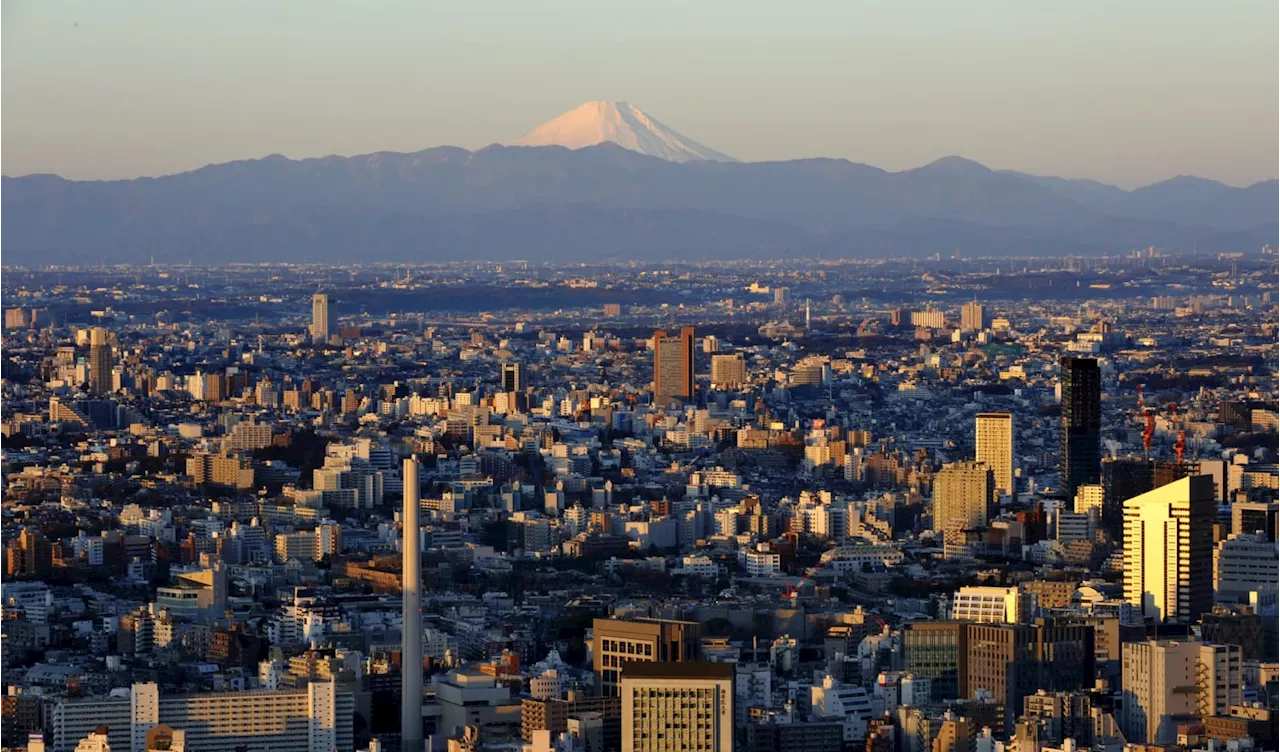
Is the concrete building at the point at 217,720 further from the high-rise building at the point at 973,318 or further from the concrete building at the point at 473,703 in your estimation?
the high-rise building at the point at 973,318

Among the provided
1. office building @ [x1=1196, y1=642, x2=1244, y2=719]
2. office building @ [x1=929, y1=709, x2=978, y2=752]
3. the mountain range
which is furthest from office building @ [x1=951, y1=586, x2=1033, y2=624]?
the mountain range

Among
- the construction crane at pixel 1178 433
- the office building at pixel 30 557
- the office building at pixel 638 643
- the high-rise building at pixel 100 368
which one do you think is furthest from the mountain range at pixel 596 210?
the office building at pixel 638 643

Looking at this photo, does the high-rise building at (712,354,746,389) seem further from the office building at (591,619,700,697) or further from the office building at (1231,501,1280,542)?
the office building at (591,619,700,697)

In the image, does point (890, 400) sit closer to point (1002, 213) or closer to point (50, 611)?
point (50, 611)

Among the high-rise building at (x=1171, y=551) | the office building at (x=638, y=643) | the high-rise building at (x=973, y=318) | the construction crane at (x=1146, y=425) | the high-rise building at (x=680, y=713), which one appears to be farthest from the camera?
the high-rise building at (x=973, y=318)

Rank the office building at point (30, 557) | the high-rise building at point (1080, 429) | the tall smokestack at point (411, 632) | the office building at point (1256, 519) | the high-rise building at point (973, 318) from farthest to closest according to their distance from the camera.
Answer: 1. the high-rise building at point (973, 318)
2. the high-rise building at point (1080, 429)
3. the office building at point (1256, 519)
4. the office building at point (30, 557)
5. the tall smokestack at point (411, 632)
